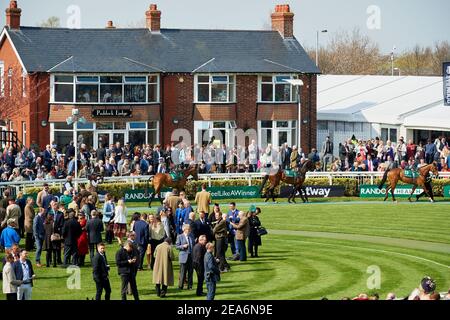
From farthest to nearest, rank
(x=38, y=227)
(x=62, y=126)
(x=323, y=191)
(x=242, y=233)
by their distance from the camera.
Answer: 1. (x=62, y=126)
2. (x=323, y=191)
3. (x=242, y=233)
4. (x=38, y=227)

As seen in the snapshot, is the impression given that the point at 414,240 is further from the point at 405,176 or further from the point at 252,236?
the point at 405,176

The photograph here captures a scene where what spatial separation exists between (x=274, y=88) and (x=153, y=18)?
693 cm

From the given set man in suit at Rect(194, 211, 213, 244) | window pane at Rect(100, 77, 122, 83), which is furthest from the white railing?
man in suit at Rect(194, 211, 213, 244)

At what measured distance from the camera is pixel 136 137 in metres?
54.2

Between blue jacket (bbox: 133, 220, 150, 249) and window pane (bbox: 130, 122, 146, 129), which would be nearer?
blue jacket (bbox: 133, 220, 150, 249)

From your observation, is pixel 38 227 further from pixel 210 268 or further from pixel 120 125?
pixel 120 125

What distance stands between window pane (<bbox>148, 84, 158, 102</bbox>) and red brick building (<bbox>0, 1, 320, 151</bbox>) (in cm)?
5

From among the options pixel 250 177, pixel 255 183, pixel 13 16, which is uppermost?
pixel 13 16

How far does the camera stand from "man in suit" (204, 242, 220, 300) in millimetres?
23531

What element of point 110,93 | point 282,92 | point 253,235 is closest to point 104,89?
point 110,93

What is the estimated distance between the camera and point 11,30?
54188mm

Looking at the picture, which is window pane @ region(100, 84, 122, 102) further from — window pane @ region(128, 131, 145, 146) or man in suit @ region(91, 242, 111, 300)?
man in suit @ region(91, 242, 111, 300)

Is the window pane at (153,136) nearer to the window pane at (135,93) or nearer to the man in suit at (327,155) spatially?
the window pane at (135,93)

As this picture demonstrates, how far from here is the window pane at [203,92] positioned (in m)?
55.2
